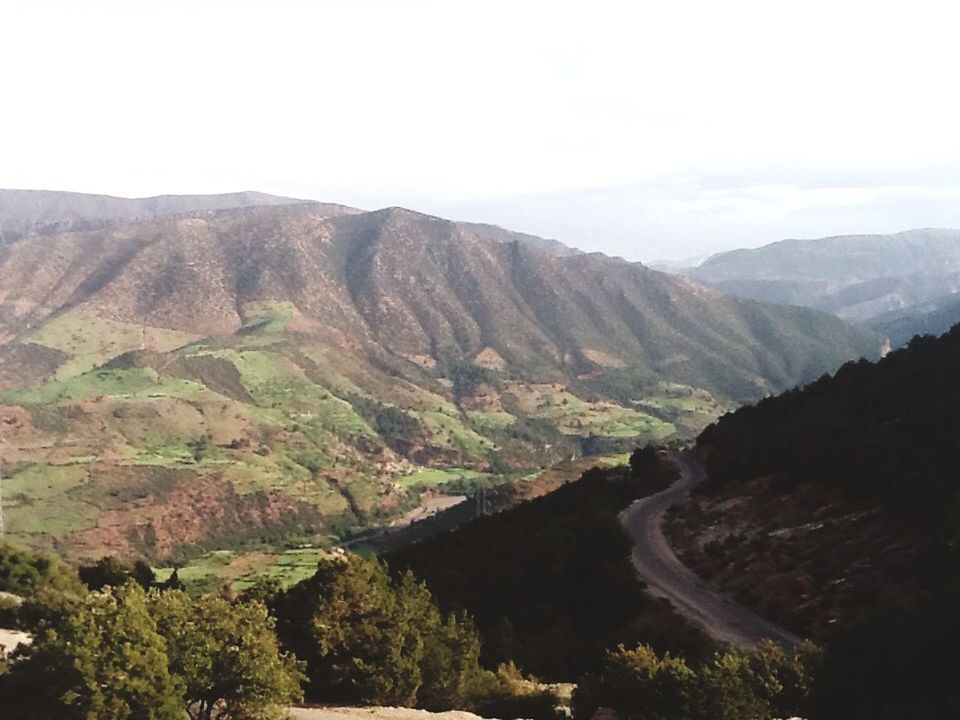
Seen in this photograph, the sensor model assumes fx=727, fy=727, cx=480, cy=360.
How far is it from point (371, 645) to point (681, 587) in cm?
3497

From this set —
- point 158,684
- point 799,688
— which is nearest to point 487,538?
point 799,688

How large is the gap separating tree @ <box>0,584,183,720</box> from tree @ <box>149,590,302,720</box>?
123cm

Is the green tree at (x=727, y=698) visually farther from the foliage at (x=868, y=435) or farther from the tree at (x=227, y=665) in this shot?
the foliage at (x=868, y=435)

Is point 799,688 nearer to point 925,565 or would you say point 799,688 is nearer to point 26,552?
point 925,565

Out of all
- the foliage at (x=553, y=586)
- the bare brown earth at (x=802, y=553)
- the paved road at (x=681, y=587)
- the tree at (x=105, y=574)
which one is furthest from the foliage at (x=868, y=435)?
the tree at (x=105, y=574)

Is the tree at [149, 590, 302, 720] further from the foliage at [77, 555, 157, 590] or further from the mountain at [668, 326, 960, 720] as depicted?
the foliage at [77, 555, 157, 590]

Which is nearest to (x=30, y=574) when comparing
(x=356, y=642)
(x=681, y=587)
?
(x=356, y=642)

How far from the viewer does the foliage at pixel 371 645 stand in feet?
116

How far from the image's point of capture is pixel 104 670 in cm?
2523

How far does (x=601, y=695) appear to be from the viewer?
33.2 m

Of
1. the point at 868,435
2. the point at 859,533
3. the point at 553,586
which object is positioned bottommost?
the point at 553,586

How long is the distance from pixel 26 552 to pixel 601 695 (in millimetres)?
84087

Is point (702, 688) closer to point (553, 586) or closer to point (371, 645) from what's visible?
point (371, 645)

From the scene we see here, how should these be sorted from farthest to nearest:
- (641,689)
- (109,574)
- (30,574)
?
(109,574)
(30,574)
(641,689)
